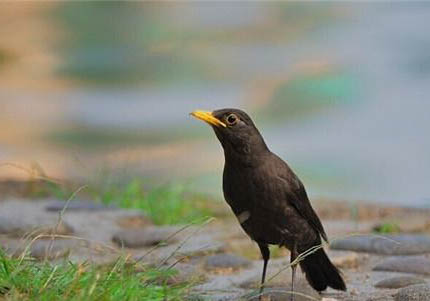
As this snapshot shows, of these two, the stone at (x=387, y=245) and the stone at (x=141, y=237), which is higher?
the stone at (x=387, y=245)

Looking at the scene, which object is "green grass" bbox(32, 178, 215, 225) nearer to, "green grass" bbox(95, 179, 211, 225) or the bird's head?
"green grass" bbox(95, 179, 211, 225)

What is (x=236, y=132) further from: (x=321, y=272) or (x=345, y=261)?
(x=345, y=261)

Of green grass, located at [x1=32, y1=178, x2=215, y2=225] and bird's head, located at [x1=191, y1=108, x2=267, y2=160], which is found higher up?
bird's head, located at [x1=191, y1=108, x2=267, y2=160]

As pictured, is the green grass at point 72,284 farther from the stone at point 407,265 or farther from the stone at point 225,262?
the stone at point 407,265

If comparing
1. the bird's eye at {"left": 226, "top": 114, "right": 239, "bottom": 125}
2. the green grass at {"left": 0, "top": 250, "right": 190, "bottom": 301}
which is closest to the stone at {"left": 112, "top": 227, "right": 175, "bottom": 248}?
the bird's eye at {"left": 226, "top": 114, "right": 239, "bottom": 125}

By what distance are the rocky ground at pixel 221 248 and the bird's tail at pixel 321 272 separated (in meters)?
0.08

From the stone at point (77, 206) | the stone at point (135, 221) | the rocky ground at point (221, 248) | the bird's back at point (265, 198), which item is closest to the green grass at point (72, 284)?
the rocky ground at point (221, 248)

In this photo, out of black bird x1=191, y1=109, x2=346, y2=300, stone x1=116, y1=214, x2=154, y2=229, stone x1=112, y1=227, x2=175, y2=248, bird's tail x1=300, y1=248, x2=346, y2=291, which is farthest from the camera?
stone x1=116, y1=214, x2=154, y2=229

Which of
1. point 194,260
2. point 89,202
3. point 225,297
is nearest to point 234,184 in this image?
point 225,297

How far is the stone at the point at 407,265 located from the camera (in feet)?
24.3

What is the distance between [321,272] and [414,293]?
0.85m

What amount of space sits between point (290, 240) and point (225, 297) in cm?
56

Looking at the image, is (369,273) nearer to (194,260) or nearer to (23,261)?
(194,260)

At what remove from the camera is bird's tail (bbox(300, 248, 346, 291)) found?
694cm
